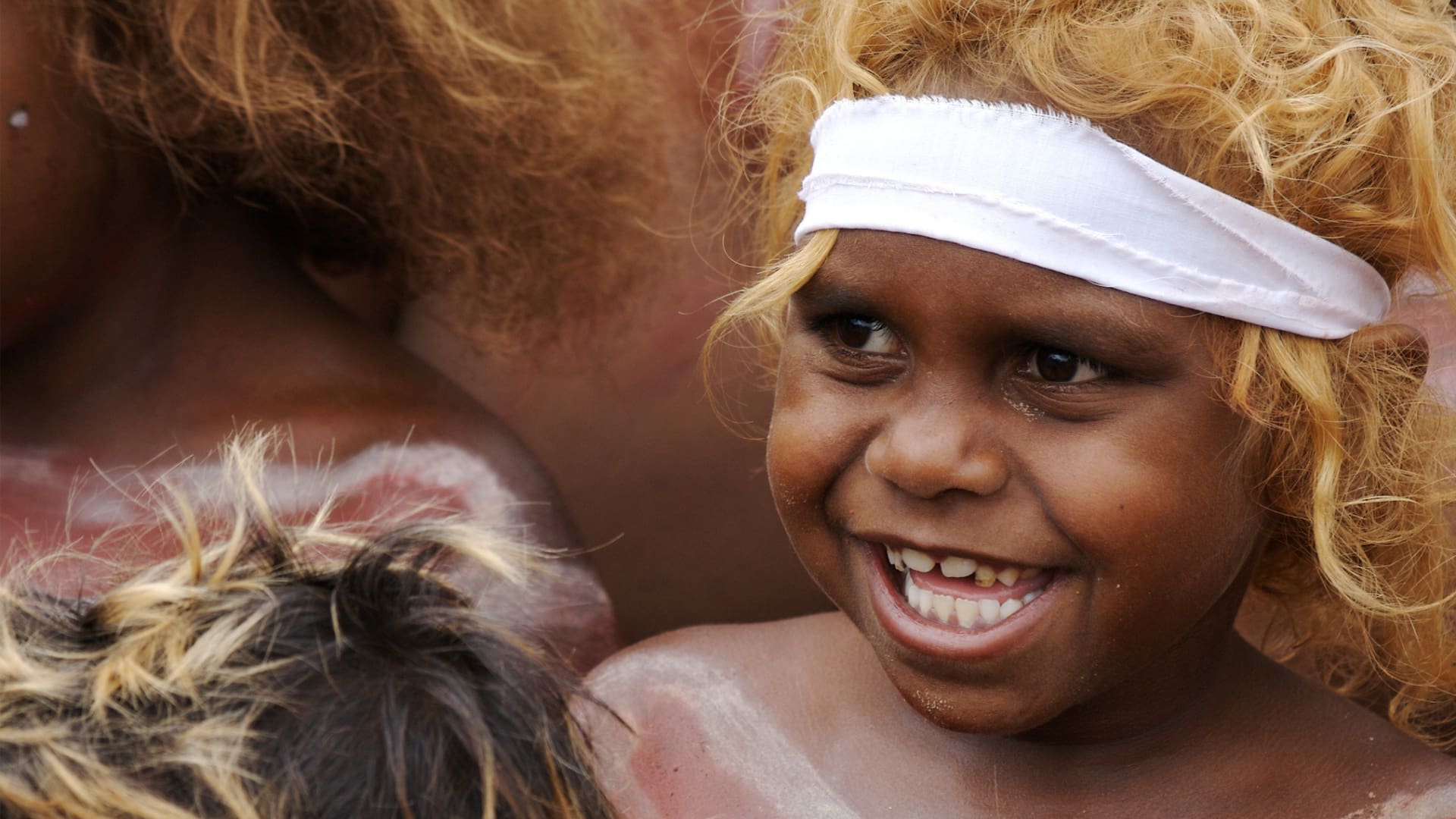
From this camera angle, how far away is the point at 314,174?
1955mm

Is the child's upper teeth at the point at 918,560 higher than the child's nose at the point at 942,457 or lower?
lower

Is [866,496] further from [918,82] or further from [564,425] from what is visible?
[564,425]

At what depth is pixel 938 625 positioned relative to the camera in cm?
135

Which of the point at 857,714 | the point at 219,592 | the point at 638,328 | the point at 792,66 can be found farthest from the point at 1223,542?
the point at 638,328

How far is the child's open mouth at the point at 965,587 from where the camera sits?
4.33 ft

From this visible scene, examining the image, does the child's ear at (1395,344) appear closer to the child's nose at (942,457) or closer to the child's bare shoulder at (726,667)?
the child's nose at (942,457)

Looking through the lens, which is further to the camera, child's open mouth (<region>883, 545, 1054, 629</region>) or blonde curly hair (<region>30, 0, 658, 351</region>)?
blonde curly hair (<region>30, 0, 658, 351</region>)

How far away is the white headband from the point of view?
125 centimetres

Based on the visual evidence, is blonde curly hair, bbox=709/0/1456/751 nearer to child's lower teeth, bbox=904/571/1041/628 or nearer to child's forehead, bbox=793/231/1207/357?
child's forehead, bbox=793/231/1207/357

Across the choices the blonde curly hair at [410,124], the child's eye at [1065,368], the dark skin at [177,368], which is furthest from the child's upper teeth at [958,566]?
the blonde curly hair at [410,124]

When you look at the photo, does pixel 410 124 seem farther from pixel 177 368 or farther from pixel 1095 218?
pixel 1095 218

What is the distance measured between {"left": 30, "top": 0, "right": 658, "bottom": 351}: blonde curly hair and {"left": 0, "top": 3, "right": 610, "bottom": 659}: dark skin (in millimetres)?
65

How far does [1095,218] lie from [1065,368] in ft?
0.37

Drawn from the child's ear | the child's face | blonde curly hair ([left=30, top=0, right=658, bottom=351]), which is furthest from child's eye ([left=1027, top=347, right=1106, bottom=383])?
blonde curly hair ([left=30, top=0, right=658, bottom=351])
